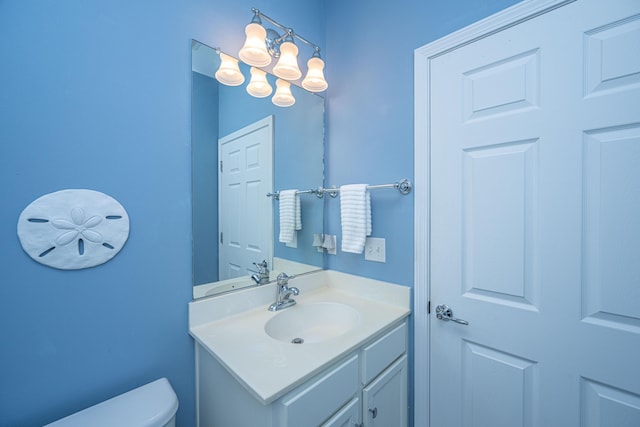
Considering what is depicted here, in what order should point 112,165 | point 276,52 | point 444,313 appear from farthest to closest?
point 276,52 < point 444,313 < point 112,165

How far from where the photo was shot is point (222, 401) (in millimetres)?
904

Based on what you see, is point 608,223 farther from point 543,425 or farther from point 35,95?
point 35,95

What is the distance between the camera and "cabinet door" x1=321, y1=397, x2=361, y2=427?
0.85m

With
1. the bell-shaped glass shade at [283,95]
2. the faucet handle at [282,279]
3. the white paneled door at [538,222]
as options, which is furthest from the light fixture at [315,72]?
the faucet handle at [282,279]

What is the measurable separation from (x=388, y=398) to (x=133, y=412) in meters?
0.95

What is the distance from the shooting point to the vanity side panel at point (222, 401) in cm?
75

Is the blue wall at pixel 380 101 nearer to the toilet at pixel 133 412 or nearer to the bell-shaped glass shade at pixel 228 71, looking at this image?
the bell-shaped glass shade at pixel 228 71

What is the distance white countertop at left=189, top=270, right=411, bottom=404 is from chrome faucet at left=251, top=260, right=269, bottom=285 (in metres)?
0.03

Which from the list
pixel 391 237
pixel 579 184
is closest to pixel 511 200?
pixel 579 184

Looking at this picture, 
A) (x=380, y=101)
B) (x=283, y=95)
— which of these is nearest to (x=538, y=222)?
(x=380, y=101)

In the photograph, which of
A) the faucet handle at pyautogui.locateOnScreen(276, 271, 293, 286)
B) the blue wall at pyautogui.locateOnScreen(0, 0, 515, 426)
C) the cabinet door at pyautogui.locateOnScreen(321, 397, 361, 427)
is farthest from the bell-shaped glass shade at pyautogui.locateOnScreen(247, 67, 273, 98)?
the cabinet door at pyautogui.locateOnScreen(321, 397, 361, 427)

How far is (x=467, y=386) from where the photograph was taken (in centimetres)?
109

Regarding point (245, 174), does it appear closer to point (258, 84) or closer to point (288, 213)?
point (288, 213)

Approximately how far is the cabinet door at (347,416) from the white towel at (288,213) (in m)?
0.83
